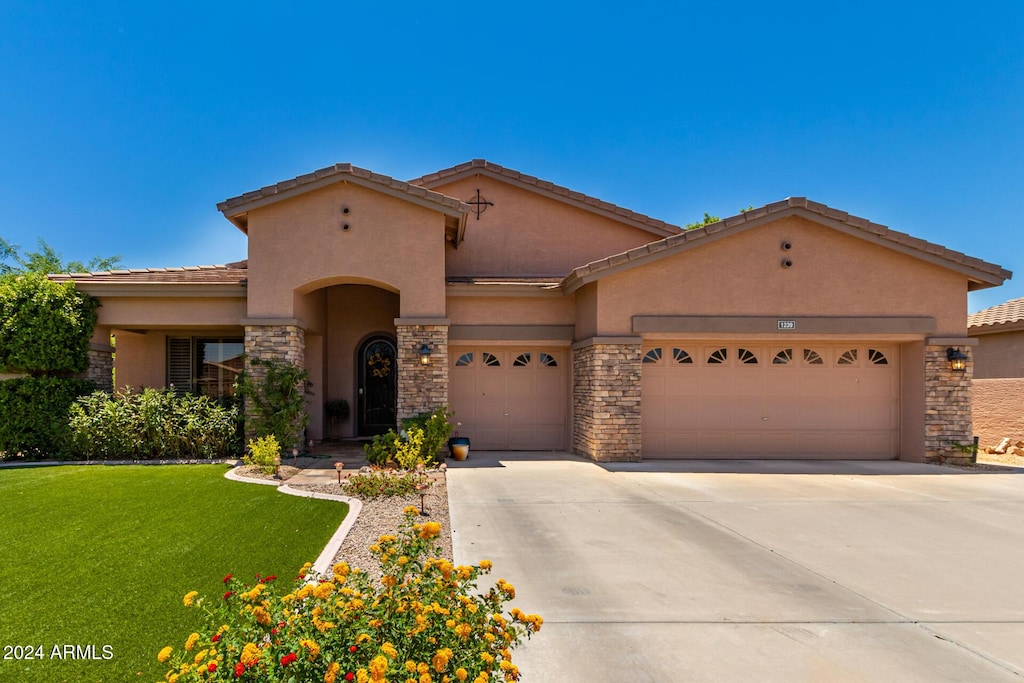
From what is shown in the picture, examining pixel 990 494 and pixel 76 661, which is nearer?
A: pixel 76 661

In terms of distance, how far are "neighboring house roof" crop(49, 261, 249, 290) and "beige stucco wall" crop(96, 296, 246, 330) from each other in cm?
39

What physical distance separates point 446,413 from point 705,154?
1349 centimetres

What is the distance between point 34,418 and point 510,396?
987 centimetres

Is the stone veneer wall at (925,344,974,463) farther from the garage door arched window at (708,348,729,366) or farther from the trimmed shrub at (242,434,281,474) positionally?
the trimmed shrub at (242,434,281,474)

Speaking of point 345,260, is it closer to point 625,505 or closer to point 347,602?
point 625,505

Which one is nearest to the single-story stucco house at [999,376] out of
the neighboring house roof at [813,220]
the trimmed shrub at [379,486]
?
the neighboring house roof at [813,220]

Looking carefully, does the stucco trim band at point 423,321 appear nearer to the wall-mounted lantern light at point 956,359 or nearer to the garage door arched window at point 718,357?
the garage door arched window at point 718,357

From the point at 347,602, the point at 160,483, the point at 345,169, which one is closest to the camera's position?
the point at 347,602

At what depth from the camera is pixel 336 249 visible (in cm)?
1112

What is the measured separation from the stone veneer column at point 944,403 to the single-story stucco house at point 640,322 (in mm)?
30

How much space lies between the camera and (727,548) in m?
5.64

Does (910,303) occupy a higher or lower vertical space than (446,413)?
higher

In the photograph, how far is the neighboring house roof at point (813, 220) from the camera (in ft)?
35.3

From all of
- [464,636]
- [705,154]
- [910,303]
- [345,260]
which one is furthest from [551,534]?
[705,154]
